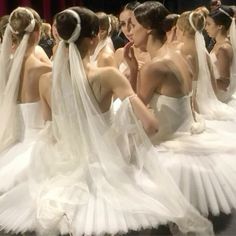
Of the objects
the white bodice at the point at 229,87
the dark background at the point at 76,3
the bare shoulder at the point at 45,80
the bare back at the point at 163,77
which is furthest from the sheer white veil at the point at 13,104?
the dark background at the point at 76,3

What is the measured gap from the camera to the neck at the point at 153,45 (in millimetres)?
2338

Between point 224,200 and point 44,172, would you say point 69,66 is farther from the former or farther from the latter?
point 224,200

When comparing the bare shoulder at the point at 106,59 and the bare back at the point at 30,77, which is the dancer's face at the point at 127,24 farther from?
the bare back at the point at 30,77

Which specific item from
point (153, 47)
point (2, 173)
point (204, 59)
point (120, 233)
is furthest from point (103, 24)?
point (120, 233)

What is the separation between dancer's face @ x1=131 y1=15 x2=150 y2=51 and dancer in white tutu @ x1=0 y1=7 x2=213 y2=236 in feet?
1.44

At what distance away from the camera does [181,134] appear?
89.9 inches

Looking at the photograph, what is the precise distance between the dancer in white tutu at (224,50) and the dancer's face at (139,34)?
1222mm

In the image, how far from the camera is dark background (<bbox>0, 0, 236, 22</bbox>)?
17.8 ft

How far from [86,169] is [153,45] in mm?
734

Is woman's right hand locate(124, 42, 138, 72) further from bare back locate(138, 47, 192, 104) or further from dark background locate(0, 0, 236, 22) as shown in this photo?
dark background locate(0, 0, 236, 22)

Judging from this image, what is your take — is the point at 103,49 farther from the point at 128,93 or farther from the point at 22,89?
the point at 128,93

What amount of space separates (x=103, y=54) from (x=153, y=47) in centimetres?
61

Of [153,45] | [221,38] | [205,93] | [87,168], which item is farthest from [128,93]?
[221,38]

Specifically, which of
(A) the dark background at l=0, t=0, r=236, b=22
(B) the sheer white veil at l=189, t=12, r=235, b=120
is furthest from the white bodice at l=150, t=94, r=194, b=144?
(A) the dark background at l=0, t=0, r=236, b=22
